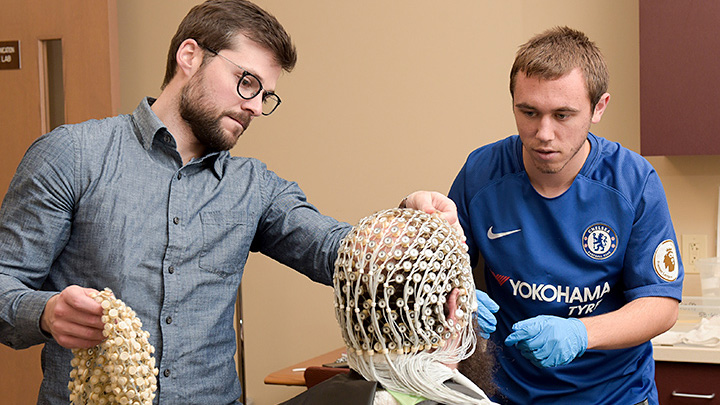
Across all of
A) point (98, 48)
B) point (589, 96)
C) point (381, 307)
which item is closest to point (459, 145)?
point (589, 96)

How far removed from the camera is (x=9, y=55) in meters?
3.53

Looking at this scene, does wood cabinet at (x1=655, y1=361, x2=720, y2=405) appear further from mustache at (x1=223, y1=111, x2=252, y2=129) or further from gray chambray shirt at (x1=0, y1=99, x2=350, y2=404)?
mustache at (x1=223, y1=111, x2=252, y2=129)

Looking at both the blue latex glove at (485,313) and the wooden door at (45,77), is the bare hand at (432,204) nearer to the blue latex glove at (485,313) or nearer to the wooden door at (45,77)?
the blue latex glove at (485,313)

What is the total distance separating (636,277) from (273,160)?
213 cm

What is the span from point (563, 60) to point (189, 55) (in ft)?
2.96

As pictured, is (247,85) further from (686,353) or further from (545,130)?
(686,353)

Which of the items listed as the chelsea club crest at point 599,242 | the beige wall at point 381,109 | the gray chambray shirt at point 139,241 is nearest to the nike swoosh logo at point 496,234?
the chelsea club crest at point 599,242

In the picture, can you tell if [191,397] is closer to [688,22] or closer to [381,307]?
[381,307]

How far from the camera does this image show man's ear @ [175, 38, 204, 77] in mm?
1670

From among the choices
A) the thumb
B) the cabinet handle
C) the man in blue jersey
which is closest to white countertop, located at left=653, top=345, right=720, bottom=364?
the cabinet handle

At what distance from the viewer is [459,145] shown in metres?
3.17

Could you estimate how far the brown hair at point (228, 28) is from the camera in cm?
166

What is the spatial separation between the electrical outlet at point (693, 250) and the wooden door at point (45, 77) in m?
2.69

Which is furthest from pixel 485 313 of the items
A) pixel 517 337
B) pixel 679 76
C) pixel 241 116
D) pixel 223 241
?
pixel 679 76
